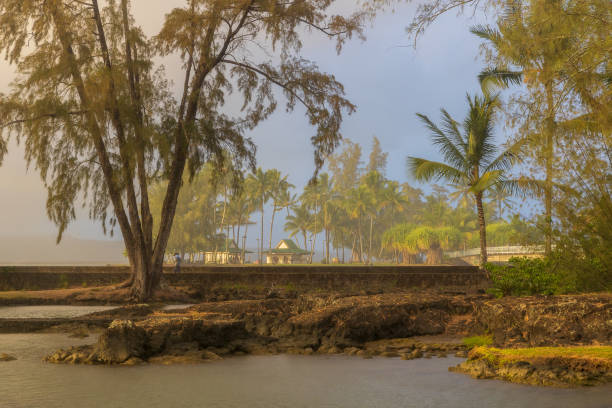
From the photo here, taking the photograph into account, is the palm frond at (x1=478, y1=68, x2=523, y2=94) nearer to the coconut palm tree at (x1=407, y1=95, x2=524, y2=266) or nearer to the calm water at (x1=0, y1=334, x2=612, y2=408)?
the coconut palm tree at (x1=407, y1=95, x2=524, y2=266)

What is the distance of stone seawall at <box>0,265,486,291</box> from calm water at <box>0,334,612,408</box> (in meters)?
11.6

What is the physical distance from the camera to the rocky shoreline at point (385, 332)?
6270 millimetres

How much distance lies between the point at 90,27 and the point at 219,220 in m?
59.0

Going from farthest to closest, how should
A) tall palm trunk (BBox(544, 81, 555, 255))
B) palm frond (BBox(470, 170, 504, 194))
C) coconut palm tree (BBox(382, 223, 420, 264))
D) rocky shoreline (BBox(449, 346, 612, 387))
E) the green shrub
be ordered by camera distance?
1. coconut palm tree (BBox(382, 223, 420, 264))
2. palm frond (BBox(470, 170, 504, 194))
3. the green shrub
4. tall palm trunk (BBox(544, 81, 555, 255))
5. rocky shoreline (BBox(449, 346, 612, 387))

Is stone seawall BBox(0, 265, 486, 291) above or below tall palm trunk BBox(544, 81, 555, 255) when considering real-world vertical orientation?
below

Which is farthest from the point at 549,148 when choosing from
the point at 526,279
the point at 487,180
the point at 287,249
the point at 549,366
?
the point at 287,249

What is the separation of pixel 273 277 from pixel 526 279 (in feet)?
36.3

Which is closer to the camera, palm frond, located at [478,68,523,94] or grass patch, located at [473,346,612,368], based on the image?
grass patch, located at [473,346,612,368]

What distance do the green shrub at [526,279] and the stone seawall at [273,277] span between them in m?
8.42

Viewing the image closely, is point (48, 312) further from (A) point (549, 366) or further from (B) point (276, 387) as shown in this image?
(A) point (549, 366)

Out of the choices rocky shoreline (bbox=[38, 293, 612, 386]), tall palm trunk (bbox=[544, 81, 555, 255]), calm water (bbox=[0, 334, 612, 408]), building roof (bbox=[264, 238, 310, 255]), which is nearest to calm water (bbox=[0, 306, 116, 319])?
rocky shoreline (bbox=[38, 293, 612, 386])

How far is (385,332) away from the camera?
8.94m

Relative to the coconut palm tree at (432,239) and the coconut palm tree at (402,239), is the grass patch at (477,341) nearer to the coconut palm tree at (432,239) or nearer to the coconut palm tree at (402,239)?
the coconut palm tree at (432,239)

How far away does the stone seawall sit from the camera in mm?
18828
